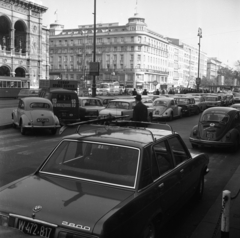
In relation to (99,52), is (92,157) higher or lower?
lower

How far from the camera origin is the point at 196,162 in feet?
17.6

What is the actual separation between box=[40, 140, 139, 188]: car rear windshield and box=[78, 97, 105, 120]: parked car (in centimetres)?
1355

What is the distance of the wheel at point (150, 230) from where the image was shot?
3.43 m

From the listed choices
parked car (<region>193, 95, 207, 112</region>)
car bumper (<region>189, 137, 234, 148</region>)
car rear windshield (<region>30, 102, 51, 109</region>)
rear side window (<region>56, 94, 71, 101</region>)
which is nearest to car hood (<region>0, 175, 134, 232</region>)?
car bumper (<region>189, 137, 234, 148</region>)

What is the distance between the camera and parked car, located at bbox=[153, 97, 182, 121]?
63.6 feet

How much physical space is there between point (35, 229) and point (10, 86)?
40.1 m

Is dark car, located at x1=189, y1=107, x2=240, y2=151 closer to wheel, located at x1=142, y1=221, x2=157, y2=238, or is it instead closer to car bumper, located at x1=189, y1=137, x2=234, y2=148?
car bumper, located at x1=189, y1=137, x2=234, y2=148

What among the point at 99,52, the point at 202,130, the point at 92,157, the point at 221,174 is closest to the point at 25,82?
the point at 99,52

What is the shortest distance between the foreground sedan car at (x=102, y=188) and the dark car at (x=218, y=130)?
5951 mm

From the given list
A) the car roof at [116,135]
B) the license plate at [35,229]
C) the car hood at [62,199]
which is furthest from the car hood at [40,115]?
the license plate at [35,229]

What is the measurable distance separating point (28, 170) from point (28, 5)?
3394 mm

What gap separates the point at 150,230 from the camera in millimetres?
3578

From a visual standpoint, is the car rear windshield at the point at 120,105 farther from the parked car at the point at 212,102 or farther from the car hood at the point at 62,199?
the parked car at the point at 212,102

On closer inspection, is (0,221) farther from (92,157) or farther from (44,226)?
(92,157)
